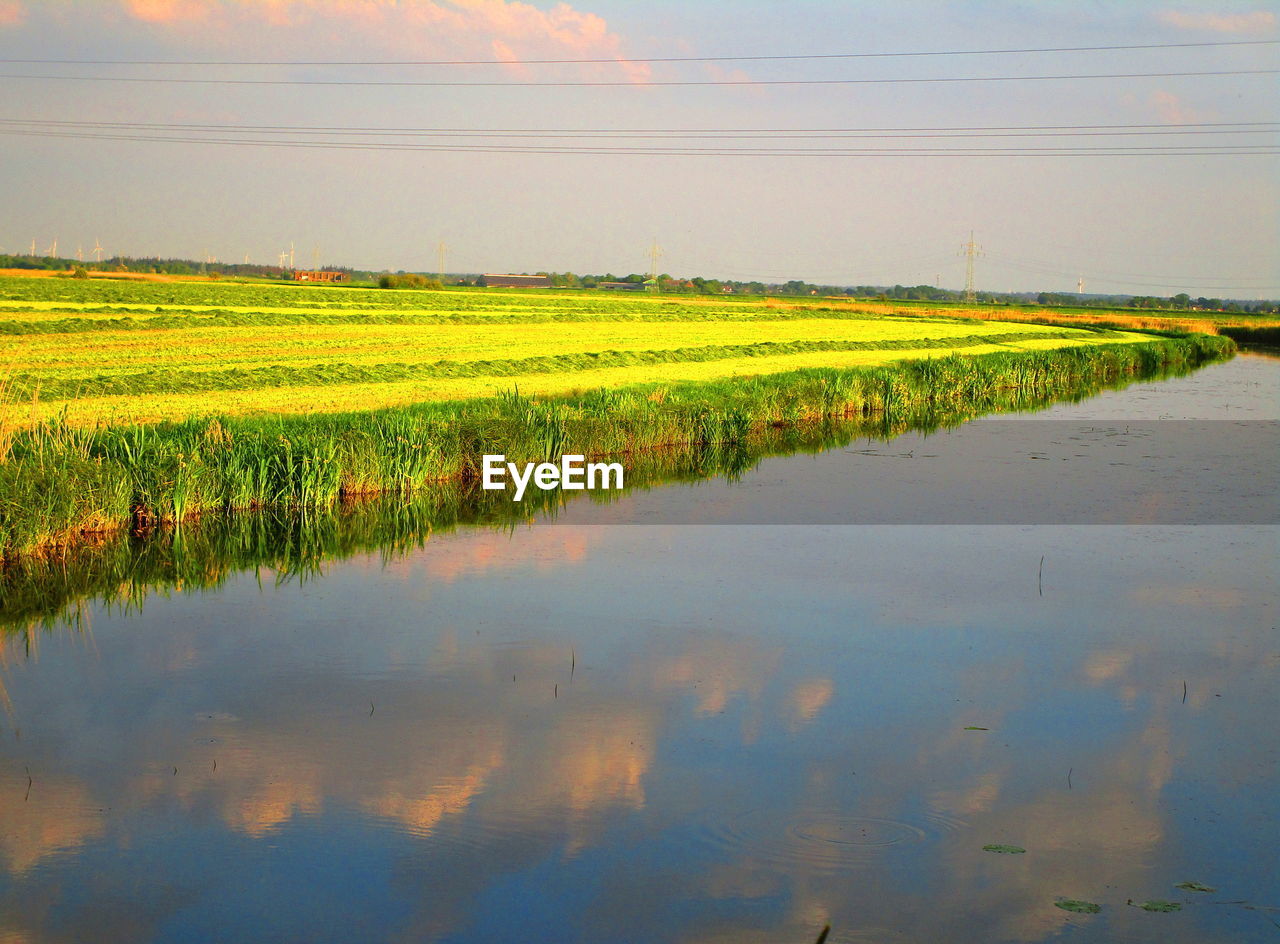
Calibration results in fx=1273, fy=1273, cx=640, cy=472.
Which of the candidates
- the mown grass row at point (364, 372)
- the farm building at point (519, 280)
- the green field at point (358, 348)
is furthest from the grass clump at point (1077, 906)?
the farm building at point (519, 280)

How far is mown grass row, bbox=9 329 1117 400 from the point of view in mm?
22094

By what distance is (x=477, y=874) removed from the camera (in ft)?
17.7

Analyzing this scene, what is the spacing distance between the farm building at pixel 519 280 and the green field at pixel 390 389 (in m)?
84.7

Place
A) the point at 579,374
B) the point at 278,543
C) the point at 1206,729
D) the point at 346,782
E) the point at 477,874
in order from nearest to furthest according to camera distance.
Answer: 1. the point at 477,874
2. the point at 346,782
3. the point at 1206,729
4. the point at 278,543
5. the point at 579,374

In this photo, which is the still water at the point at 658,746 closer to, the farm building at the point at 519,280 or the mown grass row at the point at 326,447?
the mown grass row at the point at 326,447

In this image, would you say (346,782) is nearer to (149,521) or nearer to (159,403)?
(149,521)

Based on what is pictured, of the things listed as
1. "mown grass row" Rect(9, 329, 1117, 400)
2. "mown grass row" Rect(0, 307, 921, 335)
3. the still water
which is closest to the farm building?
"mown grass row" Rect(0, 307, 921, 335)

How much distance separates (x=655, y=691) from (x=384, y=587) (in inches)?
144

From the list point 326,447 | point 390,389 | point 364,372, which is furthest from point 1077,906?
point 364,372

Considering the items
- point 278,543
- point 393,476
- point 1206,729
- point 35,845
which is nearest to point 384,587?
point 278,543

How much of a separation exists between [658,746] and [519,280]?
14421cm

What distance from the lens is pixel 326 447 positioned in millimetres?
13883

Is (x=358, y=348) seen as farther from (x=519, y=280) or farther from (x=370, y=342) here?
(x=519, y=280)

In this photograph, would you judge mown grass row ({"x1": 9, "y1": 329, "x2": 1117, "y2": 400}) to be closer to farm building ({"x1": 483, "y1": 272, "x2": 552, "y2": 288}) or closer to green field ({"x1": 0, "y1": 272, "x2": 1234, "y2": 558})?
green field ({"x1": 0, "y1": 272, "x2": 1234, "y2": 558})
